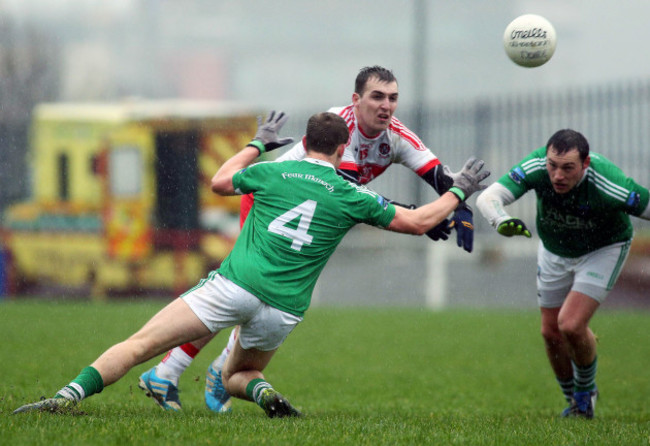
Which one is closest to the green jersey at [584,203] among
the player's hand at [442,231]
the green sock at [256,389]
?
the player's hand at [442,231]

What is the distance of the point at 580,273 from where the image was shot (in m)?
7.07

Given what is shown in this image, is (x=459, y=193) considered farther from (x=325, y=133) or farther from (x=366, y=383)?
(x=366, y=383)

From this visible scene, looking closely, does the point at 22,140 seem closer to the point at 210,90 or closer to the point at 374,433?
the point at 210,90

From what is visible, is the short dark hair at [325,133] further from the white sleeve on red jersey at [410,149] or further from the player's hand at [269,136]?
the white sleeve on red jersey at [410,149]

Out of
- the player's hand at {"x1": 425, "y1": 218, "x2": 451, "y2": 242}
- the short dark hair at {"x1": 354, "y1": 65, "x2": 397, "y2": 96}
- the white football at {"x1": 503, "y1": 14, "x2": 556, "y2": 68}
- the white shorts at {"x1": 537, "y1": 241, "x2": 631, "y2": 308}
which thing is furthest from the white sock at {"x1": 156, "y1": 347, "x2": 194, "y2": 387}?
the white football at {"x1": 503, "y1": 14, "x2": 556, "y2": 68}

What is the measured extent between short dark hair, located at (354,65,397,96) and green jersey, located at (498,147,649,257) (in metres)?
1.21

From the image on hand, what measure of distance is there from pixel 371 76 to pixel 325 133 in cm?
122

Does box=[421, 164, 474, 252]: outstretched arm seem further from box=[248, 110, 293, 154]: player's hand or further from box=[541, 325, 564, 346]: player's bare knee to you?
box=[541, 325, 564, 346]: player's bare knee

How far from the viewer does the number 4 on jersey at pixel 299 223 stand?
546 centimetres

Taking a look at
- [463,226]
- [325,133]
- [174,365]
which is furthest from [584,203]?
[174,365]

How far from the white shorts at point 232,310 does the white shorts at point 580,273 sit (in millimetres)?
2665

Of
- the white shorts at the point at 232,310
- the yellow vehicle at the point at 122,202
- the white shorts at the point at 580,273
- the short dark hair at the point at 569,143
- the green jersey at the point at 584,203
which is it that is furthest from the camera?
the yellow vehicle at the point at 122,202

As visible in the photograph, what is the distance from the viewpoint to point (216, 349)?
11477mm

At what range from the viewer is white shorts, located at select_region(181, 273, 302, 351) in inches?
212
